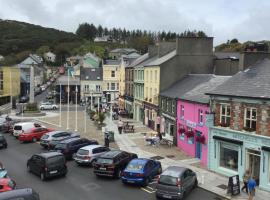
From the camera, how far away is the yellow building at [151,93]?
44478 mm

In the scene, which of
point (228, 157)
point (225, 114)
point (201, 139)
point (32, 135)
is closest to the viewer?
point (228, 157)

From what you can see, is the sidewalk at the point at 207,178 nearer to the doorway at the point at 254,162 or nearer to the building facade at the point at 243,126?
the building facade at the point at 243,126

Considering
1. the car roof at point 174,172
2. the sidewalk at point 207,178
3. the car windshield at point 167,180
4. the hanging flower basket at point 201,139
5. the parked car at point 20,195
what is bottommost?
the sidewalk at point 207,178

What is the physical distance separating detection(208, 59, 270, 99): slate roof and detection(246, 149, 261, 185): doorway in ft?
12.9

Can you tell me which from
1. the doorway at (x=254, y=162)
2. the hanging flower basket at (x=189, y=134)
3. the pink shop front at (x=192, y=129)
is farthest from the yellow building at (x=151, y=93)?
the doorway at (x=254, y=162)

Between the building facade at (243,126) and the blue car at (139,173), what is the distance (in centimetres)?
627

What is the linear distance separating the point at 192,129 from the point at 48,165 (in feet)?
46.9

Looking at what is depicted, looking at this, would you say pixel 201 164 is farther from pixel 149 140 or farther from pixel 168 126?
pixel 168 126

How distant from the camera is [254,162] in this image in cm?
2359

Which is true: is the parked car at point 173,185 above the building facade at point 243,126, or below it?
below

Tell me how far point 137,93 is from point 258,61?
31062 millimetres

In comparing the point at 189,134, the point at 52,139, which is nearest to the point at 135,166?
the point at 189,134

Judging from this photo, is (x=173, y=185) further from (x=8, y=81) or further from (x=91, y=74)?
(x=8, y=81)

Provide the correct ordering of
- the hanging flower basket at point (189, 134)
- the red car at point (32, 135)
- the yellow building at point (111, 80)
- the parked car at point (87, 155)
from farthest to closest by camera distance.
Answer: the yellow building at point (111, 80) < the red car at point (32, 135) < the hanging flower basket at point (189, 134) < the parked car at point (87, 155)
